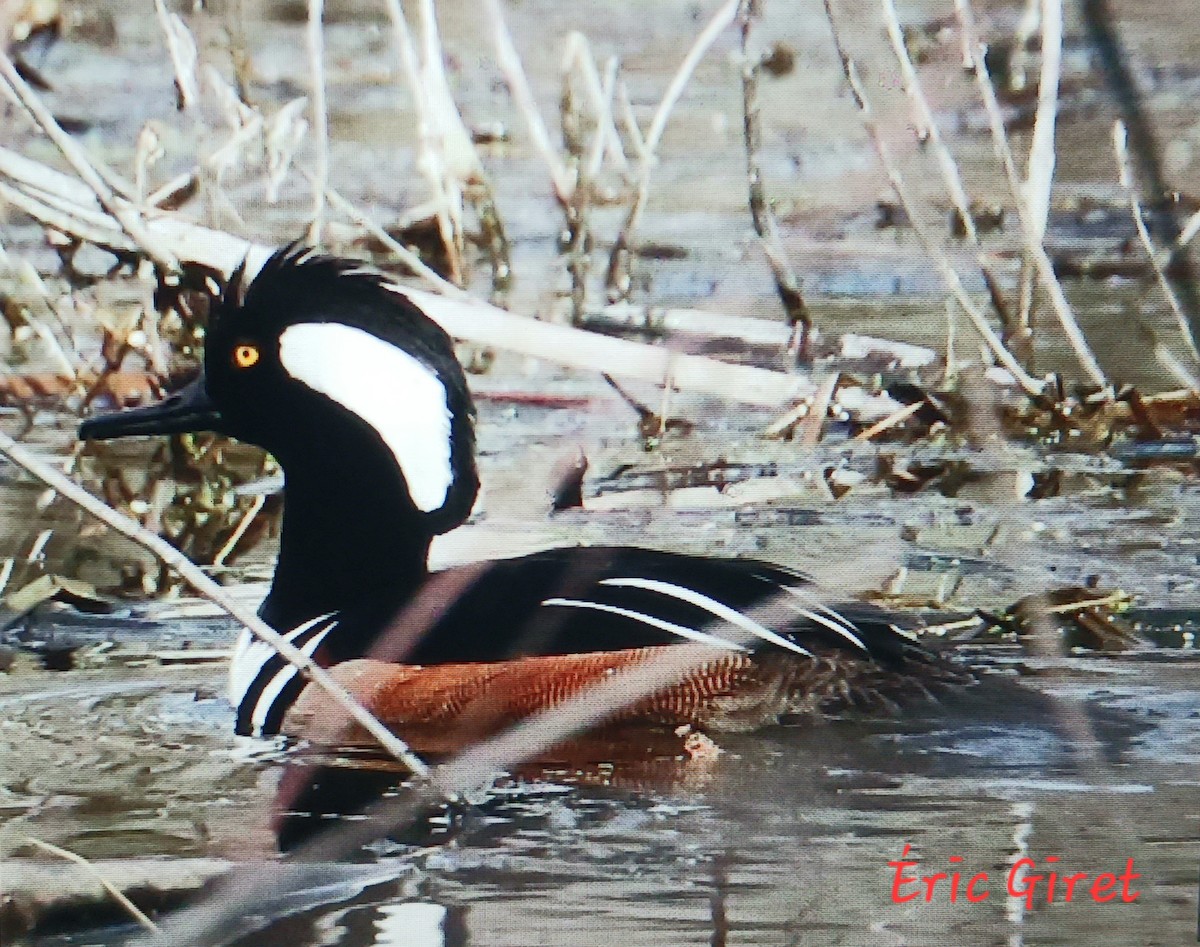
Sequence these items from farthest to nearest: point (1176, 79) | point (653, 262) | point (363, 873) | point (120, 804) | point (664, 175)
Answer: point (1176, 79), point (664, 175), point (653, 262), point (120, 804), point (363, 873)

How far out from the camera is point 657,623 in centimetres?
477

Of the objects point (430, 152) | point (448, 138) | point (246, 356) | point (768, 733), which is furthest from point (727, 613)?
point (448, 138)

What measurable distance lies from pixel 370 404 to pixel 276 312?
316mm

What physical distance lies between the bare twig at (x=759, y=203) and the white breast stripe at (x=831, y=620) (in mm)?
2280

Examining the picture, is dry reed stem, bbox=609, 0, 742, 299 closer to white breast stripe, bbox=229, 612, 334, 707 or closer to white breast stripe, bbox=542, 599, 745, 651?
white breast stripe, bbox=542, 599, 745, 651

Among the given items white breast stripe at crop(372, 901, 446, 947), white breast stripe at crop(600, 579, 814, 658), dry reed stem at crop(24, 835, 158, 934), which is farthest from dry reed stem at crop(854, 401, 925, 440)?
dry reed stem at crop(24, 835, 158, 934)

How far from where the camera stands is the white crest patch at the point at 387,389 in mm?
5082

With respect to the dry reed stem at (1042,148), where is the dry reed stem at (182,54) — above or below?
above

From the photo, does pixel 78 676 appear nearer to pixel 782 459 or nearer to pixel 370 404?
pixel 370 404

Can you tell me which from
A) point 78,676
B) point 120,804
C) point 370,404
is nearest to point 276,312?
point 370,404


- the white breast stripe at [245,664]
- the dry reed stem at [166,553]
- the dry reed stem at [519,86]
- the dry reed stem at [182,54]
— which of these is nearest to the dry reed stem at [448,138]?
the dry reed stem at [519,86]

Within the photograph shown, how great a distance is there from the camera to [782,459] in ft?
23.6

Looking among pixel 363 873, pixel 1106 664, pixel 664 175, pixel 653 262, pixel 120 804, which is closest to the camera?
pixel 363 873

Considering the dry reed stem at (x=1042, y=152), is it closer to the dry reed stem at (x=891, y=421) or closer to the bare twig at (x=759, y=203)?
the dry reed stem at (x=891, y=421)
